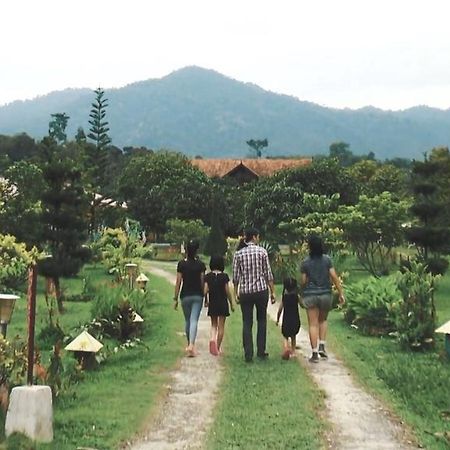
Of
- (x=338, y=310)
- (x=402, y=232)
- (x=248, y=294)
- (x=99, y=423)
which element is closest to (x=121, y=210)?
(x=402, y=232)

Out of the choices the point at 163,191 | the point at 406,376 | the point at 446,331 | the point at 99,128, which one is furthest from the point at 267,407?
the point at 99,128

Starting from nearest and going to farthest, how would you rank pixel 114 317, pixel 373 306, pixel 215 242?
1. pixel 114 317
2. pixel 373 306
3. pixel 215 242

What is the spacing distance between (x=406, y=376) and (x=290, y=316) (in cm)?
183

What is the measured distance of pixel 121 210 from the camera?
133 ft

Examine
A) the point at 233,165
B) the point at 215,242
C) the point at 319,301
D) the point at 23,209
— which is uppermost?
the point at 233,165

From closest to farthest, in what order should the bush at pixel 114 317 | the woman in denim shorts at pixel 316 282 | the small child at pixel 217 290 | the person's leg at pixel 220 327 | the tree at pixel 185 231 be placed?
the woman in denim shorts at pixel 316 282 → the small child at pixel 217 290 → the person's leg at pixel 220 327 → the bush at pixel 114 317 → the tree at pixel 185 231

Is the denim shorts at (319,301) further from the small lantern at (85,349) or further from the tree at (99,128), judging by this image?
the tree at (99,128)

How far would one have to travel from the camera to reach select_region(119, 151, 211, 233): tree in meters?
45.8

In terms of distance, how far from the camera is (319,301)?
9.65 meters

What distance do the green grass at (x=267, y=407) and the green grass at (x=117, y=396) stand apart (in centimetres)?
72

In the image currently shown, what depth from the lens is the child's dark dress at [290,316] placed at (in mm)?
9844

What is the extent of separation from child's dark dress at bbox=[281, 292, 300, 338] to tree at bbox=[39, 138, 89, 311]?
1044 cm

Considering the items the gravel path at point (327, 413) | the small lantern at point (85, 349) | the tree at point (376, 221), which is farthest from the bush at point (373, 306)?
the tree at point (376, 221)

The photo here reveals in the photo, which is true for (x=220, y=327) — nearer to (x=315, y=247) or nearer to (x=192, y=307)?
(x=192, y=307)
